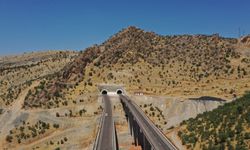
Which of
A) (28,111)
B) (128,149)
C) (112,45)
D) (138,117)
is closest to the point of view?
(128,149)

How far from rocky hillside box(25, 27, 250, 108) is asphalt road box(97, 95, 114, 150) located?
816 inches

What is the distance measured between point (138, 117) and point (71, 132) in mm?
17194

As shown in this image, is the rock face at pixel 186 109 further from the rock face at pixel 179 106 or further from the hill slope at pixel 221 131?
the hill slope at pixel 221 131

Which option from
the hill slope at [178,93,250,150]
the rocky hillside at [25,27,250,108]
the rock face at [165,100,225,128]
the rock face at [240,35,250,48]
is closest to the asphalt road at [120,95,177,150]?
the hill slope at [178,93,250,150]

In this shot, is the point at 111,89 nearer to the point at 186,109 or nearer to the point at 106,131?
the point at 186,109

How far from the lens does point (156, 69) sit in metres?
136

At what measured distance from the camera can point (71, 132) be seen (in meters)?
83.8

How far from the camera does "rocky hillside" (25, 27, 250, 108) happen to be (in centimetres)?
11400

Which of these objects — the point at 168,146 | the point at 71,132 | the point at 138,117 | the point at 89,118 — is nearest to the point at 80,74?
the point at 89,118

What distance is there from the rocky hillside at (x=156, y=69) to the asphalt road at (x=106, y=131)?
68.0 ft

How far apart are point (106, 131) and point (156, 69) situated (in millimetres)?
70388

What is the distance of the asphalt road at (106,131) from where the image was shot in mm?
56812

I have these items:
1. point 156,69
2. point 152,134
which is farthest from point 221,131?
point 156,69

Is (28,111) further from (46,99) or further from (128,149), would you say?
(128,149)
